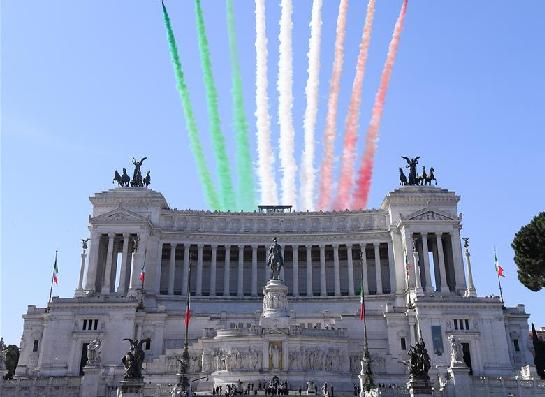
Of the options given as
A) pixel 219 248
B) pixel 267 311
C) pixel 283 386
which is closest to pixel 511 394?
pixel 283 386

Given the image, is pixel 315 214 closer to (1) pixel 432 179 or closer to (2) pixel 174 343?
(1) pixel 432 179

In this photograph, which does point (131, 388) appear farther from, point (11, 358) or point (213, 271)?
point (11, 358)

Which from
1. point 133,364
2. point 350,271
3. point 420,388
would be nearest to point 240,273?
point 350,271

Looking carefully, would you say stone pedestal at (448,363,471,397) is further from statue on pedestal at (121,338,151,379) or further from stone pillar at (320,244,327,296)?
stone pillar at (320,244,327,296)

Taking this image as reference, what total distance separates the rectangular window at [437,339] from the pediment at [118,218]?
141ft

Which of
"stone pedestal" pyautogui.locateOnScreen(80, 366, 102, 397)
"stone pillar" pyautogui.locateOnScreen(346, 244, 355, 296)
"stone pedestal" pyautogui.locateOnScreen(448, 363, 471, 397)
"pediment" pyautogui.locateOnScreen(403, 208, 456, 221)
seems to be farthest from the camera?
"stone pillar" pyautogui.locateOnScreen(346, 244, 355, 296)

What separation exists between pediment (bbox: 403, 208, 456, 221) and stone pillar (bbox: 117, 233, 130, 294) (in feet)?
135

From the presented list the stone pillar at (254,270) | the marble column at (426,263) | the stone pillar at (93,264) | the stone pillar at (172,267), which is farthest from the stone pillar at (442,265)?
the stone pillar at (93,264)

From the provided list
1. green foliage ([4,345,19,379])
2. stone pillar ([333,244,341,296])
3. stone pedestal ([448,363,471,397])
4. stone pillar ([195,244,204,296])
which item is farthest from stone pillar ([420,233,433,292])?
green foliage ([4,345,19,379])

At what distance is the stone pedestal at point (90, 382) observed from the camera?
4950 cm

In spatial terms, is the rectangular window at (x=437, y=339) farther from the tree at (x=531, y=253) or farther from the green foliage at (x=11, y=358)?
the green foliage at (x=11, y=358)

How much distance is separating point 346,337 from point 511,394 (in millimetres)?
19792

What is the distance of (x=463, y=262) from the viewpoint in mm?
81438

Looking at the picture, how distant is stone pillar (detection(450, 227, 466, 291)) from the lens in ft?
264
